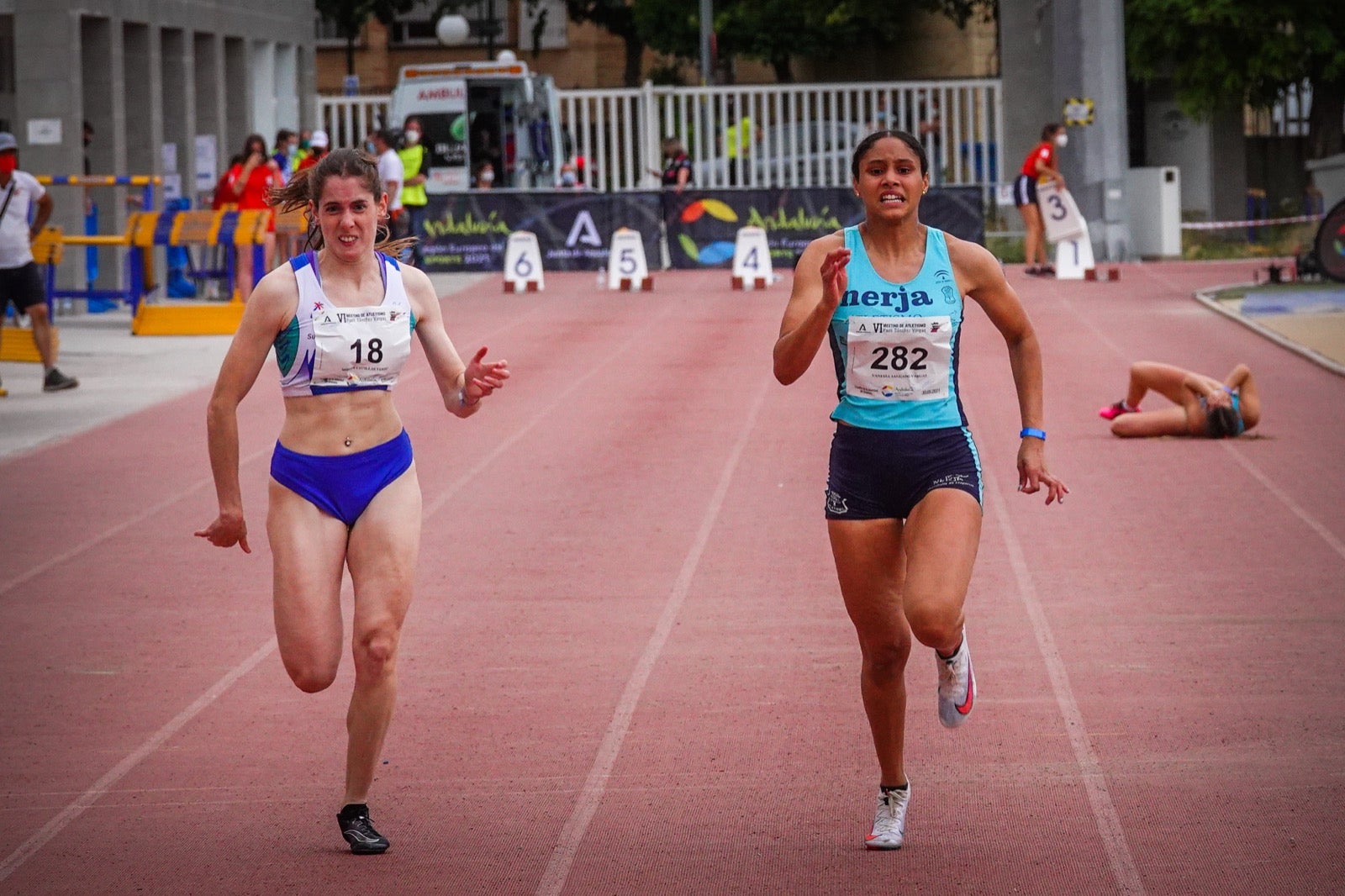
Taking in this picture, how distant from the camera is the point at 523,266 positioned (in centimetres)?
2848

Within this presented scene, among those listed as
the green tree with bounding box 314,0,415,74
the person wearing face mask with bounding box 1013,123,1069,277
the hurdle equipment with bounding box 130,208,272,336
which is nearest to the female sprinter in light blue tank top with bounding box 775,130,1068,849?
the hurdle equipment with bounding box 130,208,272,336

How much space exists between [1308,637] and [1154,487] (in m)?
3.88

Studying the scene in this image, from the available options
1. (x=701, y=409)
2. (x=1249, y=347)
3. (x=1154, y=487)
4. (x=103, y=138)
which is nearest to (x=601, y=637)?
(x=1154, y=487)

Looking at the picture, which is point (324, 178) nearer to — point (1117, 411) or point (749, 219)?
point (1117, 411)

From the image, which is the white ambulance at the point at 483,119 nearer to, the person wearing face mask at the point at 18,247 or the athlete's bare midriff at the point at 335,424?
the person wearing face mask at the point at 18,247

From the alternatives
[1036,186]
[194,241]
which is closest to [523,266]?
[194,241]

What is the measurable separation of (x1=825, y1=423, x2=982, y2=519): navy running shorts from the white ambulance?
33.2 m

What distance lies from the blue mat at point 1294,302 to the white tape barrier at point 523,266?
9582mm

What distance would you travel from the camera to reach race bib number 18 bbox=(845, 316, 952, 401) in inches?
227

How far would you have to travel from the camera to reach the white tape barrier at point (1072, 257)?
2819cm

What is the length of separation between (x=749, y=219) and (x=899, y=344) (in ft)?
84.9

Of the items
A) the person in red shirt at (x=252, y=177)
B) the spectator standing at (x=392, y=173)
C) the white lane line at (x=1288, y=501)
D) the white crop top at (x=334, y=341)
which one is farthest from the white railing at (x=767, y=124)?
the white crop top at (x=334, y=341)

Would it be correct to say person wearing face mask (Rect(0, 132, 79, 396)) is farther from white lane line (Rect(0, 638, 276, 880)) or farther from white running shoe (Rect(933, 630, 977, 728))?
white running shoe (Rect(933, 630, 977, 728))

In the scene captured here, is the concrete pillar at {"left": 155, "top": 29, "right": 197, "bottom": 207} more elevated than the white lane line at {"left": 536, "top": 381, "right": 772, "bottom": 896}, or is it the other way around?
the concrete pillar at {"left": 155, "top": 29, "right": 197, "bottom": 207}
